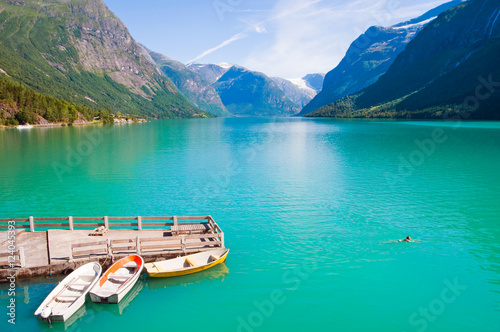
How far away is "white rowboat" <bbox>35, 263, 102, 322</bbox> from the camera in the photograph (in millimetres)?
18016

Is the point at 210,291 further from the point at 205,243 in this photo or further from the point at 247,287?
the point at 205,243

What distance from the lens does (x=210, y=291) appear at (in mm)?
21562

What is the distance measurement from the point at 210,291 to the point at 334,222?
17.2 meters

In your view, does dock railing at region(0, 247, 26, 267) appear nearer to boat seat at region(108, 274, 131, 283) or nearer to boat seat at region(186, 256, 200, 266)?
boat seat at region(108, 274, 131, 283)

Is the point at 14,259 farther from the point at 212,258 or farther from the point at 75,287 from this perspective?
the point at 212,258

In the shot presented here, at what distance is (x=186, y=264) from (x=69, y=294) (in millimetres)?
7508

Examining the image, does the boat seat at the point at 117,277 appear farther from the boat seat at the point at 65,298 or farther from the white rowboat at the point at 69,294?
the boat seat at the point at 65,298

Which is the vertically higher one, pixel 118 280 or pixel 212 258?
pixel 212 258

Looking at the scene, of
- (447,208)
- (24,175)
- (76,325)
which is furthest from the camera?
(24,175)

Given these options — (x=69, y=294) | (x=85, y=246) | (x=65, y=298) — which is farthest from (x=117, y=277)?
(x=85, y=246)

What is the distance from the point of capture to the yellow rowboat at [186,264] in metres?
22.3

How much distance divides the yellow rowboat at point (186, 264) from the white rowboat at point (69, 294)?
142 inches

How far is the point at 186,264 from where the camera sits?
2323 centimetres

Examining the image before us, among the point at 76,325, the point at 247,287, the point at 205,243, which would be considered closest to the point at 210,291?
the point at 247,287
